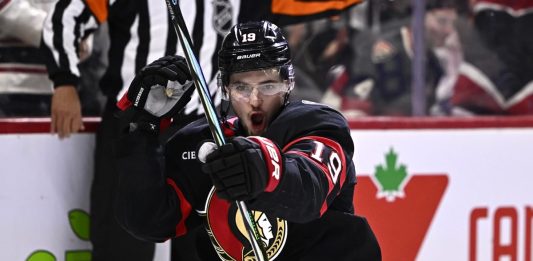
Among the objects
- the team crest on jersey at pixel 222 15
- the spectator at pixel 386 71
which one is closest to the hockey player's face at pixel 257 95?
the team crest on jersey at pixel 222 15

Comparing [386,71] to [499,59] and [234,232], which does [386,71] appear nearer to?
[499,59]

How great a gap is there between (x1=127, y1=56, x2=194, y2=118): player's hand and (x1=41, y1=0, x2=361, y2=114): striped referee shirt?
743 millimetres

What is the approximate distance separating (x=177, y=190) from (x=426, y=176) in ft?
5.46

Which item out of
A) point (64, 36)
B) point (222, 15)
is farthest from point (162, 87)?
point (222, 15)

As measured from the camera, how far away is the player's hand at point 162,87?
7.82ft

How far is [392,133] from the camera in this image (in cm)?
392

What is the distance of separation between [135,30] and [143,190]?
1045 mm

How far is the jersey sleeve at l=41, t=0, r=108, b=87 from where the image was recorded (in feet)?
10.6

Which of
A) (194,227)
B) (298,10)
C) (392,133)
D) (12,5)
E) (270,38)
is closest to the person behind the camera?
(270,38)

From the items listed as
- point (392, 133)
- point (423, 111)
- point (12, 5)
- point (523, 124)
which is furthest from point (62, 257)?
point (523, 124)

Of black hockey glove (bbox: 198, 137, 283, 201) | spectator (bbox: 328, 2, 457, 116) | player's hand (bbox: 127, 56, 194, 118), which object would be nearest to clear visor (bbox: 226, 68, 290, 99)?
player's hand (bbox: 127, 56, 194, 118)

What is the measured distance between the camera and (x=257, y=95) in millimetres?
2375

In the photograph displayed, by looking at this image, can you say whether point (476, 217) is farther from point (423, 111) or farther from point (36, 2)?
point (36, 2)

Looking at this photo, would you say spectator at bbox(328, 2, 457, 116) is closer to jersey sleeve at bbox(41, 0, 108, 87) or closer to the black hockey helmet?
jersey sleeve at bbox(41, 0, 108, 87)
